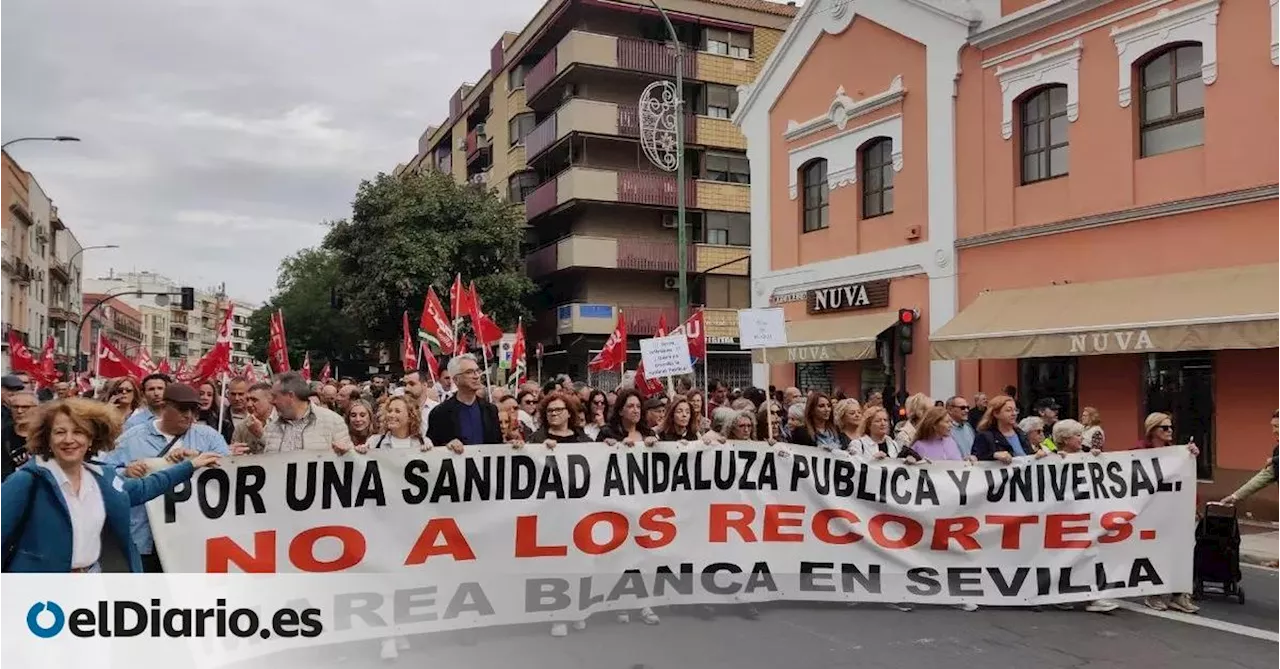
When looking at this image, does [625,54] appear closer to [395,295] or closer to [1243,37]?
[395,295]

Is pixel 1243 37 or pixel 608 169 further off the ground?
pixel 608 169

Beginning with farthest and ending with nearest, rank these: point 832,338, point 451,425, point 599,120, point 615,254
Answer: point 615,254, point 599,120, point 832,338, point 451,425

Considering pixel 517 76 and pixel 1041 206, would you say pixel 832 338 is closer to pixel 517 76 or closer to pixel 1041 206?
pixel 1041 206

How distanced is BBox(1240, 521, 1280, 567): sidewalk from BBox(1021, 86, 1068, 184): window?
6541 millimetres

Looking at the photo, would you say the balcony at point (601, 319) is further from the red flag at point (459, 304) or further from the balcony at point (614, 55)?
the red flag at point (459, 304)

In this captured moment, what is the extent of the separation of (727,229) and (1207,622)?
103 ft

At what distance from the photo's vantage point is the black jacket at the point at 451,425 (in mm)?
7336

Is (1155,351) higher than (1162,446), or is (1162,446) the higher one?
(1155,351)

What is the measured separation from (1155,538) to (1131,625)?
76 cm

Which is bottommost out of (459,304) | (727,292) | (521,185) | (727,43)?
(459,304)

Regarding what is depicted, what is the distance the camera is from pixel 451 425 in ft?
24.1

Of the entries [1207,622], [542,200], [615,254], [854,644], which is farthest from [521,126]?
[854,644]

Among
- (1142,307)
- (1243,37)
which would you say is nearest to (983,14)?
(1243,37)

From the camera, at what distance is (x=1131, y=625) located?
23.2ft
